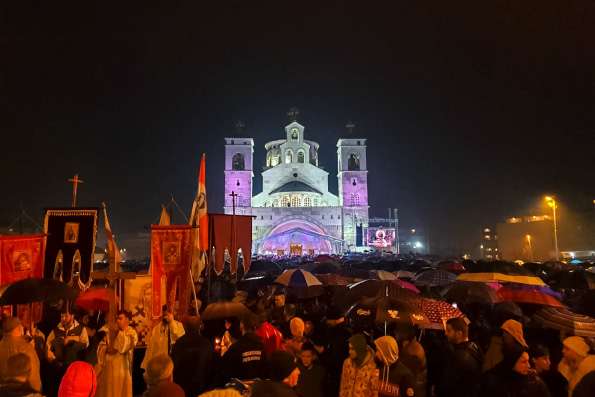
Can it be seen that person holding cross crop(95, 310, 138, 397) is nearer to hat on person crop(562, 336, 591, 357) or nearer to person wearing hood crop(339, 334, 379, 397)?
person wearing hood crop(339, 334, 379, 397)

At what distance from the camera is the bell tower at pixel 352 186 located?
184 ft

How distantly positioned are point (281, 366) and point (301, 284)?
5.98 m

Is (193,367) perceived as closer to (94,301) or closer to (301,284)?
(94,301)

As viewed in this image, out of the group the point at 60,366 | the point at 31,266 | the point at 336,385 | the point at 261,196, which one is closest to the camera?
the point at 336,385

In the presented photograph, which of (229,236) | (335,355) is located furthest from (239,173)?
(335,355)

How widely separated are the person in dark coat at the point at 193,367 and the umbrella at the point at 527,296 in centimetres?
576

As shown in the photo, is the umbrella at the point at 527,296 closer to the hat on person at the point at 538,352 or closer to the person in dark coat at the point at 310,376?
the hat on person at the point at 538,352

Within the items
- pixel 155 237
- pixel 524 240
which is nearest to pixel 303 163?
pixel 524 240

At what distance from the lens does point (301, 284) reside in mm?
9258

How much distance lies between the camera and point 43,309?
25.6 ft

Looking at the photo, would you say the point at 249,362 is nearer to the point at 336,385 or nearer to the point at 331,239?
the point at 336,385

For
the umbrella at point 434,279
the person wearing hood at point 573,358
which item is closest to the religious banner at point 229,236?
the umbrella at point 434,279

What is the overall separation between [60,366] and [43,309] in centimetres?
244

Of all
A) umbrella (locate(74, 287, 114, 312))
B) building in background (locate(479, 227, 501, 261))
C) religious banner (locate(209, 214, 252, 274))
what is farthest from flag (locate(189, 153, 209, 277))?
building in background (locate(479, 227, 501, 261))
